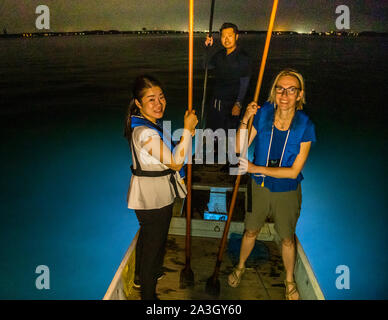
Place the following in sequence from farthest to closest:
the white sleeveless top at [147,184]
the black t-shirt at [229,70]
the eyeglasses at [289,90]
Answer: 1. the black t-shirt at [229,70]
2. the eyeglasses at [289,90]
3. the white sleeveless top at [147,184]

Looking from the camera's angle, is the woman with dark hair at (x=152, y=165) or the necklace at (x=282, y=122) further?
the necklace at (x=282, y=122)

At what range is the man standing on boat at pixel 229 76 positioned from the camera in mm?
3705

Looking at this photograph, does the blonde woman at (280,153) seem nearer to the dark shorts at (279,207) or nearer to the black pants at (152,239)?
the dark shorts at (279,207)

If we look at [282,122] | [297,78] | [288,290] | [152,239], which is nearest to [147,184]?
[152,239]

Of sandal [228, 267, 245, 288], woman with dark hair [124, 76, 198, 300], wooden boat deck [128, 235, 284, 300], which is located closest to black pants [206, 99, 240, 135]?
wooden boat deck [128, 235, 284, 300]

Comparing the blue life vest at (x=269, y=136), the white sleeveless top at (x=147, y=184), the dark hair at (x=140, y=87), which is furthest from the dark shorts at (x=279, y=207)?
the dark hair at (x=140, y=87)

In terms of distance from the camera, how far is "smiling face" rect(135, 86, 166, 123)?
1.97m

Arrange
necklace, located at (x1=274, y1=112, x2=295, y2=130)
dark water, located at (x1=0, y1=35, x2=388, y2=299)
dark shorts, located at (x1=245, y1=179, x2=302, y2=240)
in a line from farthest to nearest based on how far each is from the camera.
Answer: dark water, located at (x1=0, y1=35, x2=388, y2=299) → dark shorts, located at (x1=245, y1=179, x2=302, y2=240) → necklace, located at (x1=274, y1=112, x2=295, y2=130)

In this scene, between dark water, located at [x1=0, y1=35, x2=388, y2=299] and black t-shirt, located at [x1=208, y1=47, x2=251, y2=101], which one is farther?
dark water, located at [x1=0, y1=35, x2=388, y2=299]

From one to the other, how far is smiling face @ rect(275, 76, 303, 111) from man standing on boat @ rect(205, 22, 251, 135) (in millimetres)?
1828

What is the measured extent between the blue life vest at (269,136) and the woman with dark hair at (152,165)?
1.95ft

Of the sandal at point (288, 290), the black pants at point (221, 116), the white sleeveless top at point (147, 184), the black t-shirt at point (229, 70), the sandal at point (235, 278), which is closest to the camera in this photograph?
the white sleeveless top at point (147, 184)

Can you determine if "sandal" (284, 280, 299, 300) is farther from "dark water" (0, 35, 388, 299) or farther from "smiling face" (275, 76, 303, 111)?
"dark water" (0, 35, 388, 299)
